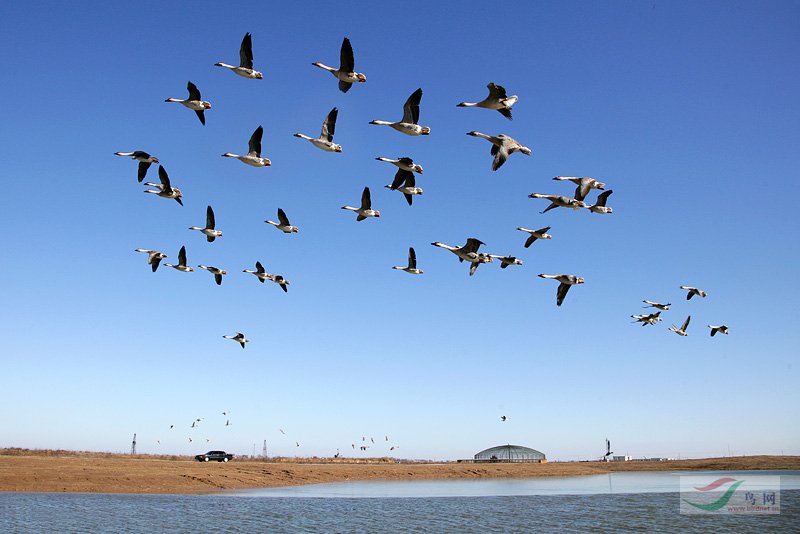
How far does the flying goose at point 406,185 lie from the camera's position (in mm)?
26781

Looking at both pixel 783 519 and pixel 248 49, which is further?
pixel 783 519

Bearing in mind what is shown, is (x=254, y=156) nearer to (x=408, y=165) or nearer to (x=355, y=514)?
(x=408, y=165)

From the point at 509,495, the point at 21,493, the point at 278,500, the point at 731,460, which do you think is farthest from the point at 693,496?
the point at 731,460

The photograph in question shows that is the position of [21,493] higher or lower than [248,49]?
lower

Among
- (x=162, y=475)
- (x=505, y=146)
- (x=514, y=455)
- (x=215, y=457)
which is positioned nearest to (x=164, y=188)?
(x=505, y=146)

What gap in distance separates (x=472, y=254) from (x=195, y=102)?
39.8 feet

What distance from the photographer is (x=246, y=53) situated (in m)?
23.3

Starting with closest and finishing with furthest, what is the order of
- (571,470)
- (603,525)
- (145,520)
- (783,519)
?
(145,520) < (603,525) < (783,519) < (571,470)

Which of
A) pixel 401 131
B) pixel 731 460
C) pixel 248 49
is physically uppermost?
pixel 248 49

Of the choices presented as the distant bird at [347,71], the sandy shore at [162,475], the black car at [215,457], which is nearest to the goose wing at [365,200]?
the distant bird at [347,71]

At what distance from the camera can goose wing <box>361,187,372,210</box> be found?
29000 millimetres

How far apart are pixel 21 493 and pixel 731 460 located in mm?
113446

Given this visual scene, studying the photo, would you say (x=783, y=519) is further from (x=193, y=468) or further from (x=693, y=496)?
(x=193, y=468)

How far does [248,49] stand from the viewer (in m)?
23.4
